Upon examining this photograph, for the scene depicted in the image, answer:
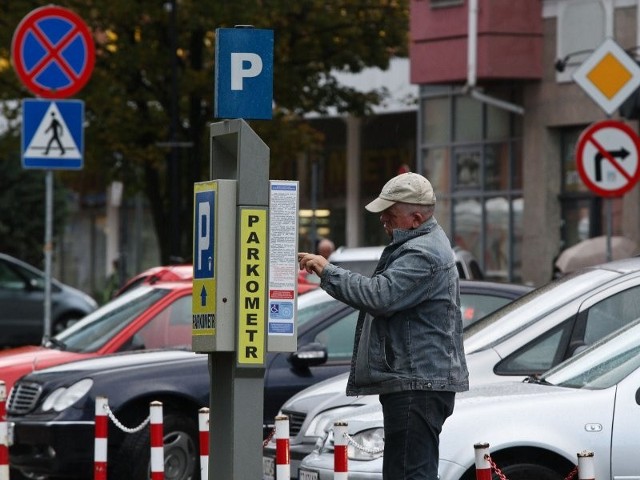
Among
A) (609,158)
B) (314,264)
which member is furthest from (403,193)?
(609,158)

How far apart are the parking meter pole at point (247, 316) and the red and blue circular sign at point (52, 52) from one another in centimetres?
898

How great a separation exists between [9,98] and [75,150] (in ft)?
47.2

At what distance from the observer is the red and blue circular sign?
1617cm

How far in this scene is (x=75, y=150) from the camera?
52.7ft

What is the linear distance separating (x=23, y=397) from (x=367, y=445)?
13.8 ft

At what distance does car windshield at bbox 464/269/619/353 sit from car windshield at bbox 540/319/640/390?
119 centimetres

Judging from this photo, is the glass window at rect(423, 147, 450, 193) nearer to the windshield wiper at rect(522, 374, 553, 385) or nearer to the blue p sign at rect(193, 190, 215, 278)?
the windshield wiper at rect(522, 374, 553, 385)

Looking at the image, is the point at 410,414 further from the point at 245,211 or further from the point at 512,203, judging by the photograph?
the point at 512,203


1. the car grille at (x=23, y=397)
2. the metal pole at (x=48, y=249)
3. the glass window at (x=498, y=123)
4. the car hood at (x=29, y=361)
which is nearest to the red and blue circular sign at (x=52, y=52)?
the metal pole at (x=48, y=249)

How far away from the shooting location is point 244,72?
25.1ft

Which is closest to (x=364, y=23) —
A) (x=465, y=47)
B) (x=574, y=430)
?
(x=465, y=47)

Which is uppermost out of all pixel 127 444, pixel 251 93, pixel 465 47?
pixel 465 47

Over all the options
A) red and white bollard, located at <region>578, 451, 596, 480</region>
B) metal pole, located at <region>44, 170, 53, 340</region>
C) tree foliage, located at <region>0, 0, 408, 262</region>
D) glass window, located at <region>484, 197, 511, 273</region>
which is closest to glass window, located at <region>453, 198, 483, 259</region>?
glass window, located at <region>484, 197, 511, 273</region>

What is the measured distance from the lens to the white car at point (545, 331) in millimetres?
10289
